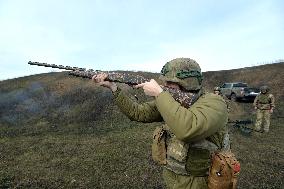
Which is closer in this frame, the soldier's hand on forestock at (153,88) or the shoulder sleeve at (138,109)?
the soldier's hand on forestock at (153,88)

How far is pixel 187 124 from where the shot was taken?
145 inches

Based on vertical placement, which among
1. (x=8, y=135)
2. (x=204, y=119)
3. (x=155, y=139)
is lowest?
(x=8, y=135)

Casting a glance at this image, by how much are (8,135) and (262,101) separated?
1322cm

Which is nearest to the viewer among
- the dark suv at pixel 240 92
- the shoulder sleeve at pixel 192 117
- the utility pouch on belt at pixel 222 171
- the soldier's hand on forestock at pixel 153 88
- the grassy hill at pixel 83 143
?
the shoulder sleeve at pixel 192 117

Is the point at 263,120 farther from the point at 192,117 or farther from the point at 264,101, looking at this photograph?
the point at 192,117

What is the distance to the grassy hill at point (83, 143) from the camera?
1168cm

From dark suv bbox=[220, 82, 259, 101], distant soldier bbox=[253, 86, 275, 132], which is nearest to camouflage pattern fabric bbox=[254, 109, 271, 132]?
distant soldier bbox=[253, 86, 275, 132]

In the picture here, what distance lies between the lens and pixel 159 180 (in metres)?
11.4

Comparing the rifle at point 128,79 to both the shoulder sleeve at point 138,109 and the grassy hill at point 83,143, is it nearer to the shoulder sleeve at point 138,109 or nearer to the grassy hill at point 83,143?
the shoulder sleeve at point 138,109

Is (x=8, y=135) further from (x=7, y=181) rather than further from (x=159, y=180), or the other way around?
(x=159, y=180)

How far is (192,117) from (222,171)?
103cm

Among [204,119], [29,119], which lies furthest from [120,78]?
[29,119]

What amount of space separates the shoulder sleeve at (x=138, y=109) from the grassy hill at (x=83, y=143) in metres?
5.98

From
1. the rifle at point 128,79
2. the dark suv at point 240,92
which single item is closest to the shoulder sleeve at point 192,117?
the rifle at point 128,79
